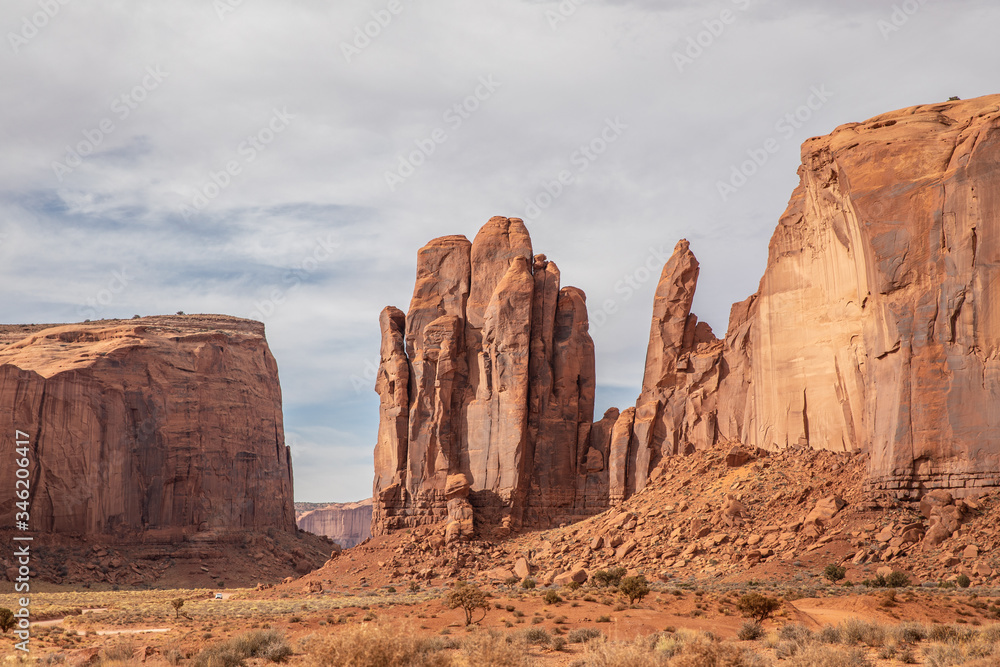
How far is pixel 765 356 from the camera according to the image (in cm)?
4947

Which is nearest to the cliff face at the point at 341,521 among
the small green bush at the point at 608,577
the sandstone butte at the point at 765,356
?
the sandstone butte at the point at 765,356

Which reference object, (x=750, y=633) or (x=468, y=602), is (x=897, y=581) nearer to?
(x=750, y=633)

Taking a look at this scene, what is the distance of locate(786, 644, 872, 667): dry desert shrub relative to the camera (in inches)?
738

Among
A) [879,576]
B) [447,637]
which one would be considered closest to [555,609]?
[447,637]

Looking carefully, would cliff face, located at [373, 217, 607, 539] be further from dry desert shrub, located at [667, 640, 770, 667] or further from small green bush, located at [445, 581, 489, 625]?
dry desert shrub, located at [667, 640, 770, 667]

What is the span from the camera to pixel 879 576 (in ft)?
108

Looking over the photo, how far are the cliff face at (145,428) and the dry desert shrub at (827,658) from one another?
69.3 meters

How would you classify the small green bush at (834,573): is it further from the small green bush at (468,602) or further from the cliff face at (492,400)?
the cliff face at (492,400)

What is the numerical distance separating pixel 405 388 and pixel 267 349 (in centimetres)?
4263

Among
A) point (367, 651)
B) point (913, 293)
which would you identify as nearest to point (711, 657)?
point (367, 651)

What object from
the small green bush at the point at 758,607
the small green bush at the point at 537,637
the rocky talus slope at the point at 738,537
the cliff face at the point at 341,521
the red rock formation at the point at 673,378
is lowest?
the small green bush at the point at 537,637

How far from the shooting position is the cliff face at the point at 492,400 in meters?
59.4

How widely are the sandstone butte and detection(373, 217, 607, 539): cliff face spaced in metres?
0.12
